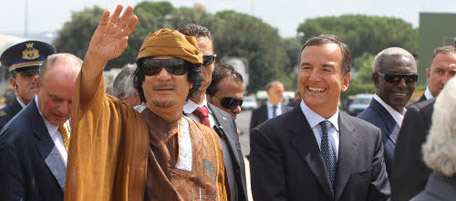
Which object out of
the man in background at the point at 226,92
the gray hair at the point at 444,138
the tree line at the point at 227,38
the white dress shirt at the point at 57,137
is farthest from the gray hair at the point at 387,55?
the tree line at the point at 227,38

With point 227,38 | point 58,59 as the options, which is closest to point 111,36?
point 58,59

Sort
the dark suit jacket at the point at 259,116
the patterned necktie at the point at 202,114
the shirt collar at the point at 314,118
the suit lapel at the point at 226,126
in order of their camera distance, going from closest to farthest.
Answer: the shirt collar at the point at 314,118 < the suit lapel at the point at 226,126 < the patterned necktie at the point at 202,114 < the dark suit jacket at the point at 259,116

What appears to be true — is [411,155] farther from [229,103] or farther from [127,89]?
[127,89]

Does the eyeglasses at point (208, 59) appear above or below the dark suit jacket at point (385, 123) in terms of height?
above

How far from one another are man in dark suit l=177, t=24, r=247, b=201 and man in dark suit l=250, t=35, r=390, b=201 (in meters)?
0.19

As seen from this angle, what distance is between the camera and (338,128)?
12.0ft

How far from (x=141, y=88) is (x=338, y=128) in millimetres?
1073

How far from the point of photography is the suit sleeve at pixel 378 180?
3568 millimetres

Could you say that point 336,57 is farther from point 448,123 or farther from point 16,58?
point 16,58

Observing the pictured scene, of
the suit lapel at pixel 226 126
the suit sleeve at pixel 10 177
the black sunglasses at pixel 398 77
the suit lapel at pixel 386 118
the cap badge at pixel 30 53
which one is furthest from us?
the cap badge at pixel 30 53

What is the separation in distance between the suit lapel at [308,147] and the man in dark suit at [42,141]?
120cm

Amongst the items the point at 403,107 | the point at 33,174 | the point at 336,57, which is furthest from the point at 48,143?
the point at 403,107

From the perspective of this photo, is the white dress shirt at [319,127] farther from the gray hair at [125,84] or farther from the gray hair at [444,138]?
the gray hair at [125,84]

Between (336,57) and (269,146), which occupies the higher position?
(336,57)
